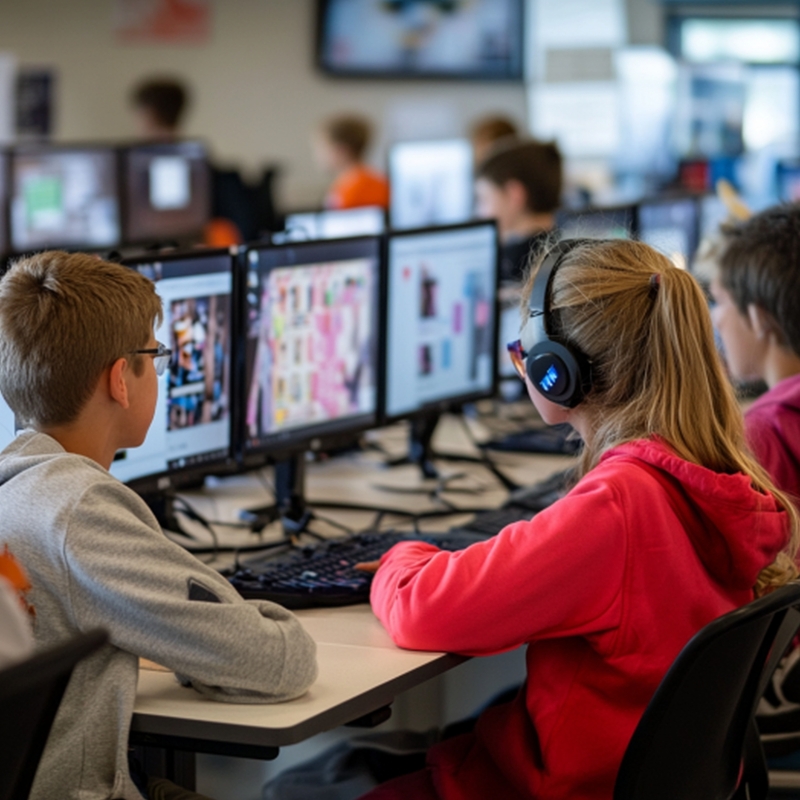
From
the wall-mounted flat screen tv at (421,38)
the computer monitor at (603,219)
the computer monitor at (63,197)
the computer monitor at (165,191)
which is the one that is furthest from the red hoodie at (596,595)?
the wall-mounted flat screen tv at (421,38)

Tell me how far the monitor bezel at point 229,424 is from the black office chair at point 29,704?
69 cm

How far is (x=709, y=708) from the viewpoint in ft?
4.51

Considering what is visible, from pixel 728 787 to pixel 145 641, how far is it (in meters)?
0.73

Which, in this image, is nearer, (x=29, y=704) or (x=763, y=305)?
(x=29, y=704)

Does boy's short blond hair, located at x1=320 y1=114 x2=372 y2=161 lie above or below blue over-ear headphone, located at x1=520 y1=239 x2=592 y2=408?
above

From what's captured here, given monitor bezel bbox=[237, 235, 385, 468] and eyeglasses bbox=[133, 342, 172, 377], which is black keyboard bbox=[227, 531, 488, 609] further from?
eyeglasses bbox=[133, 342, 172, 377]

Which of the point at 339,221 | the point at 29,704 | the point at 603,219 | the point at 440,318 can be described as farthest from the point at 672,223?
the point at 29,704

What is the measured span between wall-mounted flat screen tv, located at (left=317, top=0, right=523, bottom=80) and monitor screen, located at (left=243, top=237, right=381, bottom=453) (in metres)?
5.52

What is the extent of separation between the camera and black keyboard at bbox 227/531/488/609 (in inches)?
66.2

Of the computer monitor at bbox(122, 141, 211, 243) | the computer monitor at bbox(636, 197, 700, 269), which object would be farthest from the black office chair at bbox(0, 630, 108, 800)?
the computer monitor at bbox(122, 141, 211, 243)

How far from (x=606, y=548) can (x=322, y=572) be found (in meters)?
0.52

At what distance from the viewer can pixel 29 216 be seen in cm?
424

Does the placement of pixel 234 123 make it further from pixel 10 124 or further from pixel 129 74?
pixel 10 124

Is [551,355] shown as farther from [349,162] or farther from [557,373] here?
[349,162]
